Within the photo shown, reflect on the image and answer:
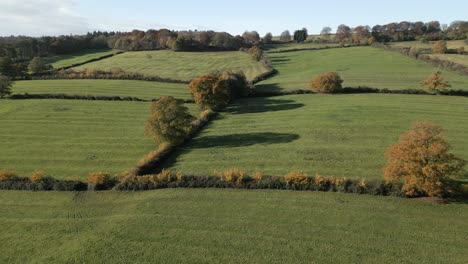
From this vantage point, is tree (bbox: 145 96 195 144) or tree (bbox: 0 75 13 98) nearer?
tree (bbox: 145 96 195 144)

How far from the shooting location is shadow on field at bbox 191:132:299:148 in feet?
186

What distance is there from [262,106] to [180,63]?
69.3m

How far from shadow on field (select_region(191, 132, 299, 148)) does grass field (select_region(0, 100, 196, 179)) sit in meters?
8.23

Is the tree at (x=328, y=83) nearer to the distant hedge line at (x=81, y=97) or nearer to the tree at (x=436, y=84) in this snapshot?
the tree at (x=436, y=84)

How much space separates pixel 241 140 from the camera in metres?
58.5

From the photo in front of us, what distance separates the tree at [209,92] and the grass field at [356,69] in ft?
81.6

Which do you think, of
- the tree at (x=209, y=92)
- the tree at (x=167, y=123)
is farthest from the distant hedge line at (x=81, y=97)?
the tree at (x=167, y=123)

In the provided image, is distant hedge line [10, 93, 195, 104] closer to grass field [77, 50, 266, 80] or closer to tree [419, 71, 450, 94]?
grass field [77, 50, 266, 80]

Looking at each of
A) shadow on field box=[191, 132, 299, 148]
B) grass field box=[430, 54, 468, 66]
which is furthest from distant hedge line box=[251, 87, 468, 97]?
grass field box=[430, 54, 468, 66]

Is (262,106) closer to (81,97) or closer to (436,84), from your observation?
(436,84)

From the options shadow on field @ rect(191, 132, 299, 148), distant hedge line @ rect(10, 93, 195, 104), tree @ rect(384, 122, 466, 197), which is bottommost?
shadow on field @ rect(191, 132, 299, 148)

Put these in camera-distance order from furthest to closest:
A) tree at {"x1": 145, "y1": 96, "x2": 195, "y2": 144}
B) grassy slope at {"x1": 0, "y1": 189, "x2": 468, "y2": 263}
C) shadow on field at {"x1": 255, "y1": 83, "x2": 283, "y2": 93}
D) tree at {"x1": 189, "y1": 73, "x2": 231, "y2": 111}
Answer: shadow on field at {"x1": 255, "y1": 83, "x2": 283, "y2": 93} → tree at {"x1": 189, "y1": 73, "x2": 231, "y2": 111} → tree at {"x1": 145, "y1": 96, "x2": 195, "y2": 144} → grassy slope at {"x1": 0, "y1": 189, "x2": 468, "y2": 263}

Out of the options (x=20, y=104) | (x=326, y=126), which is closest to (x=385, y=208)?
(x=326, y=126)

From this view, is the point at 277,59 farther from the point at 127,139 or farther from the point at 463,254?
the point at 463,254
